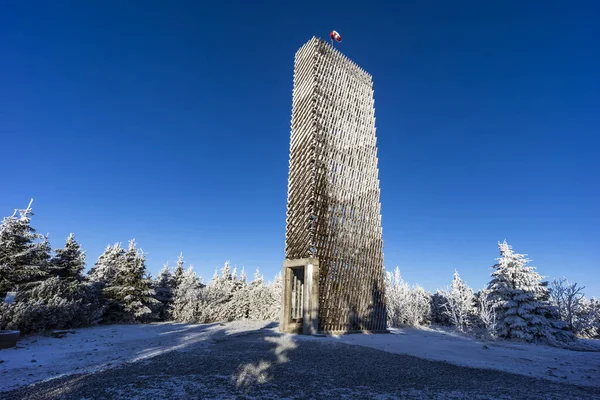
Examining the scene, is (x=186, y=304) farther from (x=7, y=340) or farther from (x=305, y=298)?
(x=7, y=340)

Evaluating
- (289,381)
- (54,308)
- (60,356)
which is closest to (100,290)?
(54,308)

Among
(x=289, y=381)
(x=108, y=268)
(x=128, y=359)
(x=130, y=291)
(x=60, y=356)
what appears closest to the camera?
(x=289, y=381)

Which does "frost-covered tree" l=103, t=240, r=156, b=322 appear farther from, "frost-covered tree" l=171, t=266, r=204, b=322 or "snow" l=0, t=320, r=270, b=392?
"snow" l=0, t=320, r=270, b=392

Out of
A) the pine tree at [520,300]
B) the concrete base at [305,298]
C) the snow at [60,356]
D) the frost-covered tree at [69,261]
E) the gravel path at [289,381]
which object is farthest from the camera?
the frost-covered tree at [69,261]

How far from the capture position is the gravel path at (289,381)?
14.6 ft

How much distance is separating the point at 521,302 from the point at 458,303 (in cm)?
408

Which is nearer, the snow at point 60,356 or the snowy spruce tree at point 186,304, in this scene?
the snow at point 60,356

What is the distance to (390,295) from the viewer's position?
20.4m

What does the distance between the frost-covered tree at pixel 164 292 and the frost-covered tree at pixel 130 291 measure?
1297mm

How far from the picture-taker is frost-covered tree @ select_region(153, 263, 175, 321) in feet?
69.3

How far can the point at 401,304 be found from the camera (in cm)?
2012

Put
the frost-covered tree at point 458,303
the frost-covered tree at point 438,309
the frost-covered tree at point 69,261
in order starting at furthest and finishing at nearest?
the frost-covered tree at point 438,309 < the frost-covered tree at point 458,303 < the frost-covered tree at point 69,261

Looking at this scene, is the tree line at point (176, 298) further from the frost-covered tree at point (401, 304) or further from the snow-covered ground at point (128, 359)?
the snow-covered ground at point (128, 359)

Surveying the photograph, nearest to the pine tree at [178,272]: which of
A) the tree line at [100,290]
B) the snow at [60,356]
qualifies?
the tree line at [100,290]
